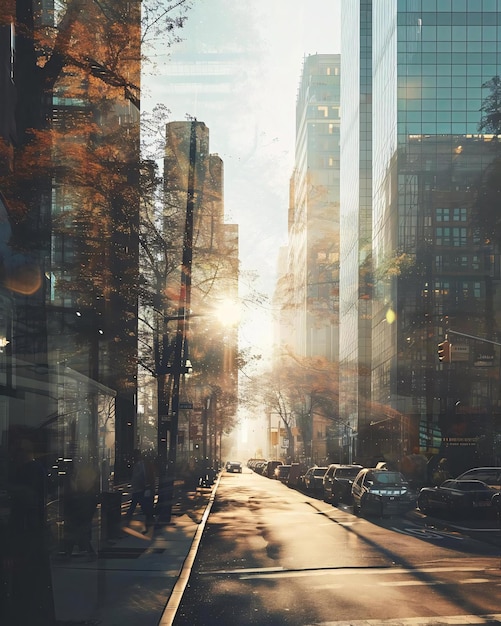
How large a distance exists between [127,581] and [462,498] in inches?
689

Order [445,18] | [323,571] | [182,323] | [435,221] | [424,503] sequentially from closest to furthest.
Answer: [323,571] < [182,323] < [424,503] < [435,221] < [445,18]

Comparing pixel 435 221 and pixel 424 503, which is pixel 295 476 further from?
pixel 424 503

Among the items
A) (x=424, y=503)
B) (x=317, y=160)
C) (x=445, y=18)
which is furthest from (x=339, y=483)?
(x=317, y=160)

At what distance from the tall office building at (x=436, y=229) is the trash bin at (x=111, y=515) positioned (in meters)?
46.7

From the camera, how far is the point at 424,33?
7206cm

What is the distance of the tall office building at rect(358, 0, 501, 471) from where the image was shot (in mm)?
64750

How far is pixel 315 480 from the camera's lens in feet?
161

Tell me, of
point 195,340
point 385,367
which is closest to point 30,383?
point 195,340

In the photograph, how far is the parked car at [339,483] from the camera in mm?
Answer: 38656

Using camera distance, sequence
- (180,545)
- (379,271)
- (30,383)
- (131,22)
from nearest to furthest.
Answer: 1. (131,22)
2. (180,545)
3. (30,383)
4. (379,271)

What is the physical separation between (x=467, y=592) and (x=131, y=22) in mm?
10763

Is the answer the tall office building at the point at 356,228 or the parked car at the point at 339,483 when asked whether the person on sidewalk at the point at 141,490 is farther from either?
the tall office building at the point at 356,228

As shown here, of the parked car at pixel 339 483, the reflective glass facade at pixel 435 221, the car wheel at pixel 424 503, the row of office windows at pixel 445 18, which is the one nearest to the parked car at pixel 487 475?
the parked car at pixel 339 483

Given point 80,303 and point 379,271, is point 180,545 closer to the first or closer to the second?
point 80,303
